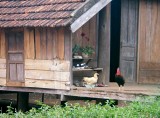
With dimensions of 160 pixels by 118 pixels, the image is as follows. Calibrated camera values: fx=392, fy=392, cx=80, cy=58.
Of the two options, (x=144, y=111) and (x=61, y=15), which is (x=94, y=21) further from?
(x=144, y=111)

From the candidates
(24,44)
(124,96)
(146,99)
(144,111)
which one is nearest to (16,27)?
(24,44)

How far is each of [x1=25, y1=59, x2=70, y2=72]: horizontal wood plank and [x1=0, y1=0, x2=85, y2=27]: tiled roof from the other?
1.14 metres

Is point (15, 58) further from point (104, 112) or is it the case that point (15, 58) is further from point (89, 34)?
point (104, 112)

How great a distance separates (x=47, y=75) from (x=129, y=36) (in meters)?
3.25

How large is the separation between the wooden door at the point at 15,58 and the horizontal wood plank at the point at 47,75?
377mm

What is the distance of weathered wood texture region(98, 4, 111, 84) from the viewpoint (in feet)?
38.3

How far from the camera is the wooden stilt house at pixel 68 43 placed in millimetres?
10625

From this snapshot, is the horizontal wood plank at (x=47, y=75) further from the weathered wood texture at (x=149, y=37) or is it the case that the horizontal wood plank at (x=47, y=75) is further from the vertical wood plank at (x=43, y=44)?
the weathered wood texture at (x=149, y=37)

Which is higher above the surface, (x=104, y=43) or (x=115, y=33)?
(x=115, y=33)

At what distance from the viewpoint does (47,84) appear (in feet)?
36.8

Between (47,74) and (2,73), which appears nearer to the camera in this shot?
(47,74)

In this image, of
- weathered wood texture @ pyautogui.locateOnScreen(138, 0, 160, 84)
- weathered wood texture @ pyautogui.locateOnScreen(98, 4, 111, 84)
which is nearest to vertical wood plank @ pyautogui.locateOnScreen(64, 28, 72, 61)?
weathered wood texture @ pyautogui.locateOnScreen(98, 4, 111, 84)

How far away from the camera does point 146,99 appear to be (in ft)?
27.5

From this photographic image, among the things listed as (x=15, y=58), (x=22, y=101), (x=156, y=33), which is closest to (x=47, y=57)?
(x=15, y=58)
